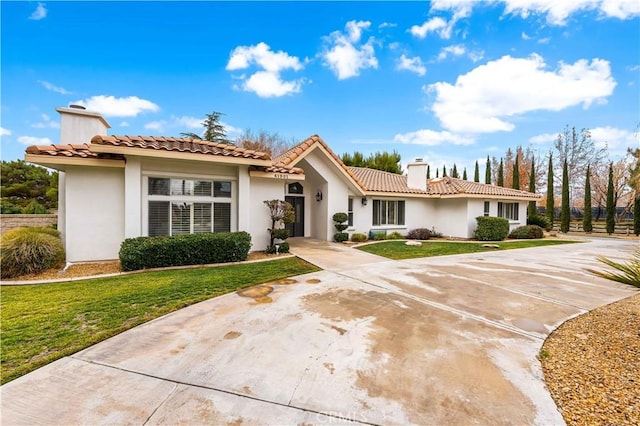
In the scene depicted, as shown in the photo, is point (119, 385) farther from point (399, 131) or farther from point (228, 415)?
point (399, 131)

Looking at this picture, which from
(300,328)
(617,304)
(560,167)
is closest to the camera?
(300,328)

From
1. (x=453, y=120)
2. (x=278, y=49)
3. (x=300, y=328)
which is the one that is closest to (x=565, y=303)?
(x=300, y=328)

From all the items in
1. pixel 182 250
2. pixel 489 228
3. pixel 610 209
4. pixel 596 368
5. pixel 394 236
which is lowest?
pixel 596 368

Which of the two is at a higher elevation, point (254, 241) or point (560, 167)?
point (560, 167)

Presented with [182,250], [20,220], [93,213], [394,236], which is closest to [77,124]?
[93,213]

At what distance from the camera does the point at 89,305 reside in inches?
216

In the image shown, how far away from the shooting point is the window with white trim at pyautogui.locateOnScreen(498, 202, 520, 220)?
20466mm

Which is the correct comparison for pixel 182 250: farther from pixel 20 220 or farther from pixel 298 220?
pixel 20 220

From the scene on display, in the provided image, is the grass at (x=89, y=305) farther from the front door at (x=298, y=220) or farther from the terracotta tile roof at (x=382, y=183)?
the terracotta tile roof at (x=382, y=183)

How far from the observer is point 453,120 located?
29.8 m

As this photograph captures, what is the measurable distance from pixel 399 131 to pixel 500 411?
33.1m

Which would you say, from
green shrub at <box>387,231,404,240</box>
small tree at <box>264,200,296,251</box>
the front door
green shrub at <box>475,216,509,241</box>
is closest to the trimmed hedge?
small tree at <box>264,200,296,251</box>

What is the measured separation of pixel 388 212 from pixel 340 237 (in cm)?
514

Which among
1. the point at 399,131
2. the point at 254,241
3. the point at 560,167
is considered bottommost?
the point at 254,241
